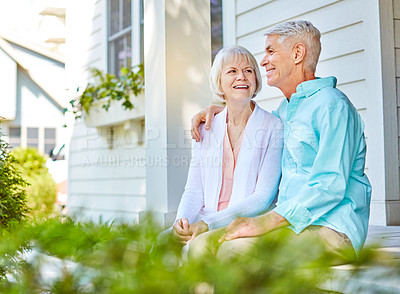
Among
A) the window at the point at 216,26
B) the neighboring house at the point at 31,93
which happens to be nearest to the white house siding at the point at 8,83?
Answer: the neighboring house at the point at 31,93

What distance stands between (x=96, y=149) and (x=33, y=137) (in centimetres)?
890

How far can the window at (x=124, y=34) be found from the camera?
579cm

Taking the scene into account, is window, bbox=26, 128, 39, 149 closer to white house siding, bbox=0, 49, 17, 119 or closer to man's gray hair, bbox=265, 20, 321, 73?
white house siding, bbox=0, 49, 17, 119

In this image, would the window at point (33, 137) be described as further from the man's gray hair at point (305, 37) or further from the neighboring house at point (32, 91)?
the man's gray hair at point (305, 37)

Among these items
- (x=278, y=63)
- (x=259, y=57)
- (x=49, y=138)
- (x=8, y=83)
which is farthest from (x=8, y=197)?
(x=49, y=138)

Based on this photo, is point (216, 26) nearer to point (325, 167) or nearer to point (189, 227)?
point (189, 227)

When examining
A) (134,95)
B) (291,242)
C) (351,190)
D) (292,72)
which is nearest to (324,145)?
(351,190)

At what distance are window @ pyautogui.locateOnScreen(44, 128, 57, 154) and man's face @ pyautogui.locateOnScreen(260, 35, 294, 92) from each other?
1421cm

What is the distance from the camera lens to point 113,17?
6.50 metres

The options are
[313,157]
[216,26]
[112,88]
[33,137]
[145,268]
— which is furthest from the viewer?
[33,137]

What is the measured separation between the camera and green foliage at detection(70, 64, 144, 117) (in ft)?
17.3

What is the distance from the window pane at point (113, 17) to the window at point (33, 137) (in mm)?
9287

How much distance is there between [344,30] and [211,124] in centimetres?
163

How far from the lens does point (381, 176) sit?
3023 millimetres
